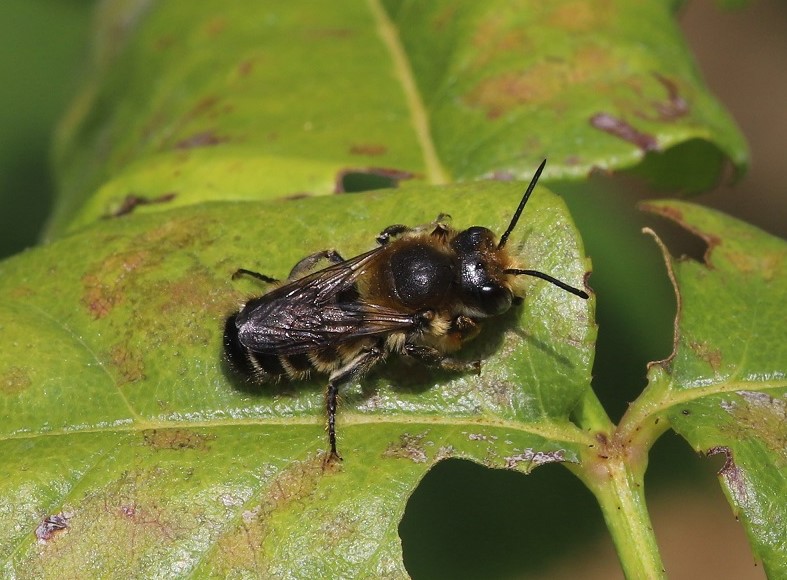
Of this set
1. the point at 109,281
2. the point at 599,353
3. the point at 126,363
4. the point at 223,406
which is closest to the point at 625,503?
the point at 223,406

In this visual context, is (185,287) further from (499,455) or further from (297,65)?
(297,65)

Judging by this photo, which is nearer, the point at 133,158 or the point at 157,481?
the point at 157,481

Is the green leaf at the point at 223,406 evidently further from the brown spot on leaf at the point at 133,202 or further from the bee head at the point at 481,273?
the brown spot on leaf at the point at 133,202

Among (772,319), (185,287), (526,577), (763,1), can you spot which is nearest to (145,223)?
(185,287)

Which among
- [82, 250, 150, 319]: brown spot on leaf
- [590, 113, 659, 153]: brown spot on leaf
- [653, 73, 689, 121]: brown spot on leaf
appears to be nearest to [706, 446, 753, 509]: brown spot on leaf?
[590, 113, 659, 153]: brown spot on leaf

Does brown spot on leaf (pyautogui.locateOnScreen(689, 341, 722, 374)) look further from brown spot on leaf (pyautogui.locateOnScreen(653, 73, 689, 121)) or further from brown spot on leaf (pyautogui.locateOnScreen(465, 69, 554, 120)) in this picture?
brown spot on leaf (pyautogui.locateOnScreen(465, 69, 554, 120))
